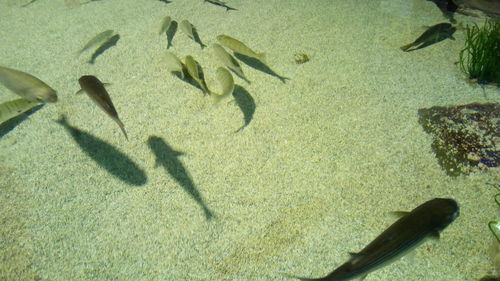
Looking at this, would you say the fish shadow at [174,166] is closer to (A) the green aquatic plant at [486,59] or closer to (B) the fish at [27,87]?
(B) the fish at [27,87]

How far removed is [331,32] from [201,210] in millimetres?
3263

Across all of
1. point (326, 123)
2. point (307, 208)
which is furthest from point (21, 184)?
point (326, 123)

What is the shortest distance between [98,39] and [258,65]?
7.19 ft

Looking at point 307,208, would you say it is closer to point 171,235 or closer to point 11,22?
point 171,235

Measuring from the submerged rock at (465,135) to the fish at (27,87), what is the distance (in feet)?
11.7

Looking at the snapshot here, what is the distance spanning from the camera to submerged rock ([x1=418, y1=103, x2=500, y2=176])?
272cm

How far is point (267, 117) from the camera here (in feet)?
10.9

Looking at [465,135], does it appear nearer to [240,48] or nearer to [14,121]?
[240,48]

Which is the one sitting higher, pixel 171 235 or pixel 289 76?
pixel 289 76

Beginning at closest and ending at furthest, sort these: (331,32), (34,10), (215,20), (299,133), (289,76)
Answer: (299,133) < (289,76) < (331,32) < (215,20) < (34,10)

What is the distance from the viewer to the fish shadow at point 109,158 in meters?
2.81

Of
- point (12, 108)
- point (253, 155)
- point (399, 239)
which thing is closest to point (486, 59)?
point (253, 155)

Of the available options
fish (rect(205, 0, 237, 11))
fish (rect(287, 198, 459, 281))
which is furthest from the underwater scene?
fish (rect(205, 0, 237, 11))

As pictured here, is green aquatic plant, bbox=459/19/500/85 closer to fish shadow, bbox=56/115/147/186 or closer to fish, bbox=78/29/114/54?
fish shadow, bbox=56/115/147/186
